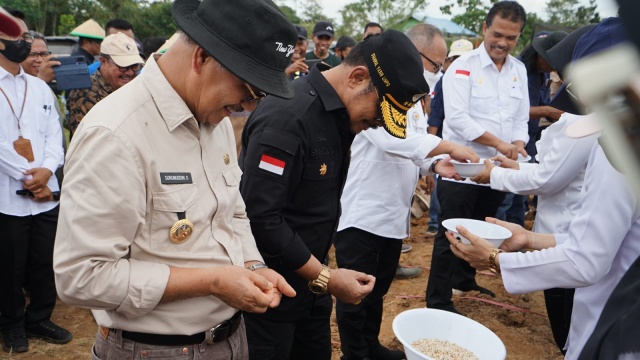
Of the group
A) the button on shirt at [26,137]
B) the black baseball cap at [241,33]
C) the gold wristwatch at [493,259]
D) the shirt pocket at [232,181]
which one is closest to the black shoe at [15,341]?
the button on shirt at [26,137]

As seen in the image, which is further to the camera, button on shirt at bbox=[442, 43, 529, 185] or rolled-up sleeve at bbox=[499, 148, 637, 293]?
button on shirt at bbox=[442, 43, 529, 185]

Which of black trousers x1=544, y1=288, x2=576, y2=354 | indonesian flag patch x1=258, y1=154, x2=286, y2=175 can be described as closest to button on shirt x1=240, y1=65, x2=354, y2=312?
indonesian flag patch x1=258, y1=154, x2=286, y2=175

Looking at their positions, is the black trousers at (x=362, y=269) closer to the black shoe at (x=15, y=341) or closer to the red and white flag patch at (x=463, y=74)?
the red and white flag patch at (x=463, y=74)

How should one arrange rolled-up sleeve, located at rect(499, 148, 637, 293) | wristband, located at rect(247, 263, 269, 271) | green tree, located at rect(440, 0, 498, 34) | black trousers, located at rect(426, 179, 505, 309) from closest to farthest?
rolled-up sleeve, located at rect(499, 148, 637, 293), wristband, located at rect(247, 263, 269, 271), black trousers, located at rect(426, 179, 505, 309), green tree, located at rect(440, 0, 498, 34)

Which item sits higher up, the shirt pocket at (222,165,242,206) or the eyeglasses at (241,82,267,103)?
the eyeglasses at (241,82,267,103)

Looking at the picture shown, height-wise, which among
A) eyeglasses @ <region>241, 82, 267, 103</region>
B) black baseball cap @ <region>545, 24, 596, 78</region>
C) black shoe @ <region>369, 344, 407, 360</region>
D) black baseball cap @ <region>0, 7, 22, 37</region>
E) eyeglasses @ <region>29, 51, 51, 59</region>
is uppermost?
black baseball cap @ <region>545, 24, 596, 78</region>

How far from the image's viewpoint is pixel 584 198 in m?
1.86

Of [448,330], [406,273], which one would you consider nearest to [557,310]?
[448,330]

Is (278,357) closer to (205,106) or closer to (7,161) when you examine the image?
(205,106)

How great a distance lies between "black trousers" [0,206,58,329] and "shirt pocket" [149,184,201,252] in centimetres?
278

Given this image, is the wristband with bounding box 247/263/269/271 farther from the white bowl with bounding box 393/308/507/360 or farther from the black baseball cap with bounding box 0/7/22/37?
the black baseball cap with bounding box 0/7/22/37

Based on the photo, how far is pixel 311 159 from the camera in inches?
91.0

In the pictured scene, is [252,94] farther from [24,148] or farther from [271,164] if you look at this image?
[24,148]

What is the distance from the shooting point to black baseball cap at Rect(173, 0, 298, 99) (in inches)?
57.1
